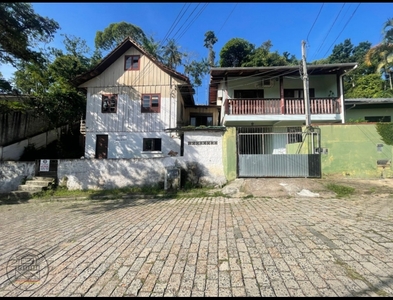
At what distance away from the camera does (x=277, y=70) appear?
1502cm

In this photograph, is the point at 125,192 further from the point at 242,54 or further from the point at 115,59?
the point at 242,54

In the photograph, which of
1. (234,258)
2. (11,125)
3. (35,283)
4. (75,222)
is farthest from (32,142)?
(234,258)

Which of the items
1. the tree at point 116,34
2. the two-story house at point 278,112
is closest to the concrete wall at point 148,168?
the two-story house at point 278,112

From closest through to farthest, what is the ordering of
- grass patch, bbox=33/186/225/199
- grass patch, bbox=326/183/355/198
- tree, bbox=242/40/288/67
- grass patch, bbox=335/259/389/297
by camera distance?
grass patch, bbox=335/259/389/297
grass patch, bbox=326/183/355/198
grass patch, bbox=33/186/225/199
tree, bbox=242/40/288/67

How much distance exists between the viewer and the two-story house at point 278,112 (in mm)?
10625

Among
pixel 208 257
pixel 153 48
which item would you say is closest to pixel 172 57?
pixel 153 48

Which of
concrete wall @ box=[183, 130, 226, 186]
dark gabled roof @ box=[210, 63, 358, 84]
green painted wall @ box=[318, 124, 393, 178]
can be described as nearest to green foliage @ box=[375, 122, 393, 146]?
green painted wall @ box=[318, 124, 393, 178]

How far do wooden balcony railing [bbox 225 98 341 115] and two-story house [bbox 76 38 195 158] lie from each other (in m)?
3.99

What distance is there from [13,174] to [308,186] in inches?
599

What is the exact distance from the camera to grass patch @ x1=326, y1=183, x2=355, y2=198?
8.38 m

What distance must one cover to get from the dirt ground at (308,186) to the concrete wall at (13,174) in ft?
38.7

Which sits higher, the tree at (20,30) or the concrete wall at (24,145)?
the tree at (20,30)

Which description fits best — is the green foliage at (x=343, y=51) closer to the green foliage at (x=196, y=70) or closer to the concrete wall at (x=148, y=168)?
the green foliage at (x=196, y=70)

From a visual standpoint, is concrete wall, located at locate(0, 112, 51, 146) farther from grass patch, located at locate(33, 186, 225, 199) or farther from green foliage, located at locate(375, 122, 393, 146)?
green foliage, located at locate(375, 122, 393, 146)
